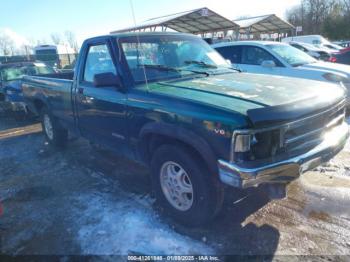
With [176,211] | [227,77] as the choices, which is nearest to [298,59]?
[227,77]

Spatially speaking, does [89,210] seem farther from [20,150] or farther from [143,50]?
[20,150]

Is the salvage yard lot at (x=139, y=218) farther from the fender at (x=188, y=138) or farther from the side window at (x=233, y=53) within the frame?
the side window at (x=233, y=53)

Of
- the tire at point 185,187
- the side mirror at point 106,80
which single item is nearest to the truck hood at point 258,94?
the side mirror at point 106,80

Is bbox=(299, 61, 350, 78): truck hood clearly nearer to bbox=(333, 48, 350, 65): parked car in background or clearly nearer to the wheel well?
the wheel well

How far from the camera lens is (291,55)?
306 inches

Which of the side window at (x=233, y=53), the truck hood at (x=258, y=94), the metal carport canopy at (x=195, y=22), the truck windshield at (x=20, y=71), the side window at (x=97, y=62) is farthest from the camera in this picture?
the metal carport canopy at (x=195, y=22)

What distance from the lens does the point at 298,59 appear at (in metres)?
7.70

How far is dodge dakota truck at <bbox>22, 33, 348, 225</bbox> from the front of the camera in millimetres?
2555

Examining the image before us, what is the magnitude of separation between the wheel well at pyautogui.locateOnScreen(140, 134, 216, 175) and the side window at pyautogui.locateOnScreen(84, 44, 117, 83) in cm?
96

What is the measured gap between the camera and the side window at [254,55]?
7.60 m

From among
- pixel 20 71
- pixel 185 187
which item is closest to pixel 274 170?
pixel 185 187

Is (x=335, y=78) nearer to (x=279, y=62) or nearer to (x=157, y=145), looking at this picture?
(x=279, y=62)

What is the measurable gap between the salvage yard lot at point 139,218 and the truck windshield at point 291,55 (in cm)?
328

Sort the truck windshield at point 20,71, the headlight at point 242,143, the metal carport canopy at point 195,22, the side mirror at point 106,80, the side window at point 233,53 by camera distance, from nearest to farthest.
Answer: the headlight at point 242,143, the side mirror at point 106,80, the side window at point 233,53, the truck windshield at point 20,71, the metal carport canopy at point 195,22
